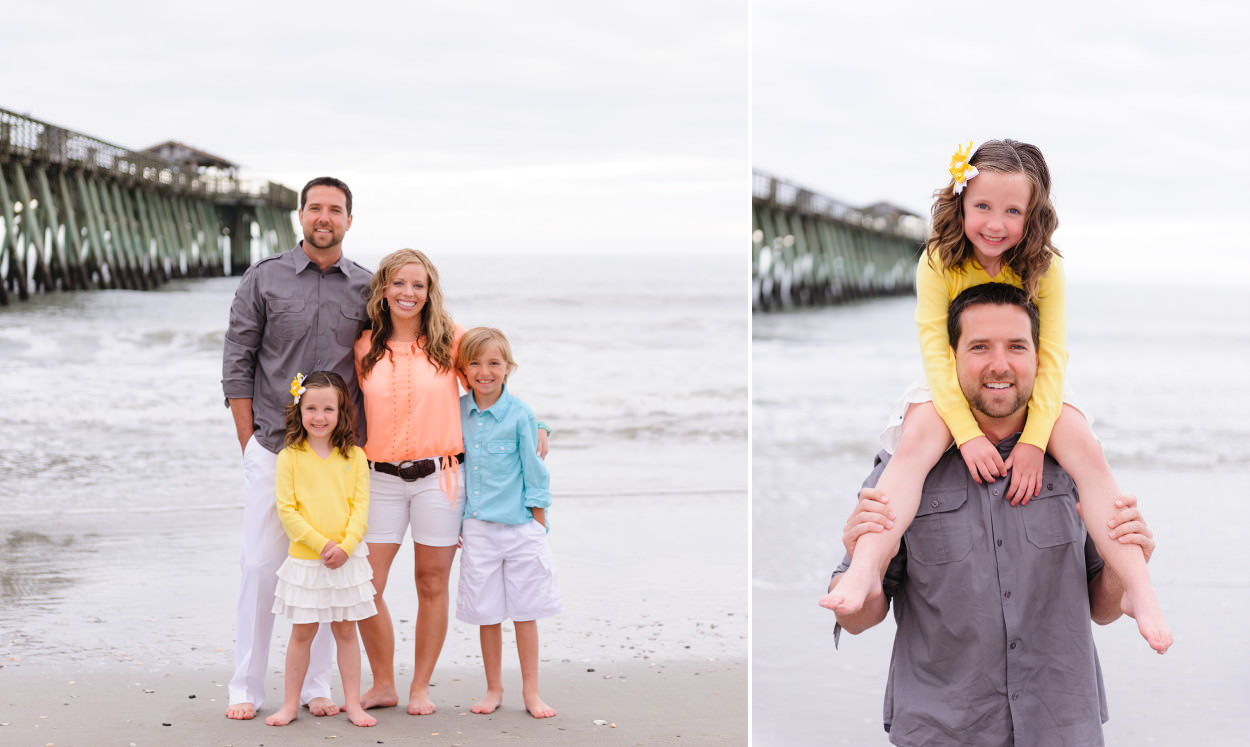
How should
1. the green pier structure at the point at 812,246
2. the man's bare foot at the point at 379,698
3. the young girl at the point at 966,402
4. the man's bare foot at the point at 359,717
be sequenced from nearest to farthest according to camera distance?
the young girl at the point at 966,402 → the man's bare foot at the point at 359,717 → the man's bare foot at the point at 379,698 → the green pier structure at the point at 812,246

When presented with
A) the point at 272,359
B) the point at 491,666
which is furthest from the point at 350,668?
the point at 272,359

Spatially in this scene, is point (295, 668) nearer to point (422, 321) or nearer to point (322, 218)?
point (422, 321)

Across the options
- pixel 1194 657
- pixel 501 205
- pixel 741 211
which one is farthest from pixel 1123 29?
pixel 1194 657

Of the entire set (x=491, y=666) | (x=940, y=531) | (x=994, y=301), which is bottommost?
(x=491, y=666)

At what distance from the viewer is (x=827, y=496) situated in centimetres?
1091

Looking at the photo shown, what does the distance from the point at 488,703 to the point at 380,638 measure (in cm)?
48

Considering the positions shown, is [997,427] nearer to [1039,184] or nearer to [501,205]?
[1039,184]

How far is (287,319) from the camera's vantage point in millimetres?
4340

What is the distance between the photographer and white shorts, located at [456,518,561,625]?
4.41 meters

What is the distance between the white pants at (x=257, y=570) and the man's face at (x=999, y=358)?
108 inches

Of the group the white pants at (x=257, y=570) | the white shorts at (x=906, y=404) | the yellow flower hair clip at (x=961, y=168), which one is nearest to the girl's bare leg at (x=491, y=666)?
the white pants at (x=257, y=570)

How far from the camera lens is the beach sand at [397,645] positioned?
4285mm

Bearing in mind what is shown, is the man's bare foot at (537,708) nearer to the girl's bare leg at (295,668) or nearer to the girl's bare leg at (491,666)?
the girl's bare leg at (491,666)

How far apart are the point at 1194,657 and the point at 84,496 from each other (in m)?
8.77
